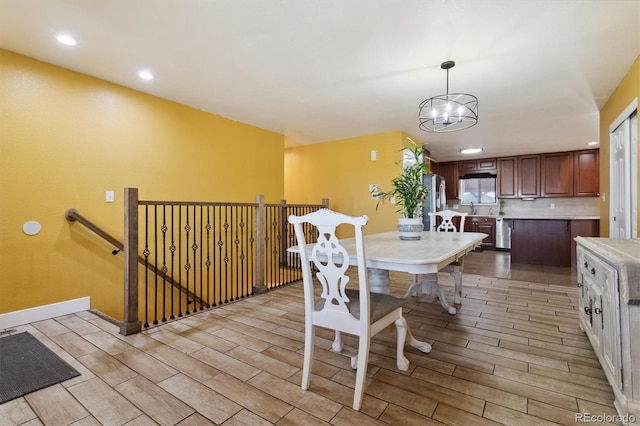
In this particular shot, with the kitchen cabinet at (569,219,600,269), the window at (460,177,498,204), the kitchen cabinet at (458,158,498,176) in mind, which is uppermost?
the kitchen cabinet at (458,158,498,176)

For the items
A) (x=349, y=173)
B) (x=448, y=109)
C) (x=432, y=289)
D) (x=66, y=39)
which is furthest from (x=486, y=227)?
(x=66, y=39)

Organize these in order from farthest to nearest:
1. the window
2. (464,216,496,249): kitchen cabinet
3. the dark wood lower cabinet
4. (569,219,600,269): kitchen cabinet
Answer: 1. the window
2. (464,216,496,249): kitchen cabinet
3. the dark wood lower cabinet
4. (569,219,600,269): kitchen cabinet

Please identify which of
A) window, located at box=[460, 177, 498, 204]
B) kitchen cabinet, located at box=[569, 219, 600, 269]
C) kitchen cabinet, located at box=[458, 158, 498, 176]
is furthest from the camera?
window, located at box=[460, 177, 498, 204]

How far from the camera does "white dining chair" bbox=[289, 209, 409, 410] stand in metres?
1.48

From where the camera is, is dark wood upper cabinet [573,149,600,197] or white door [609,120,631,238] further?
dark wood upper cabinet [573,149,600,197]

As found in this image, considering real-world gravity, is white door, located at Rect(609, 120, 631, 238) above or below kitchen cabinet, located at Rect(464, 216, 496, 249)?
above

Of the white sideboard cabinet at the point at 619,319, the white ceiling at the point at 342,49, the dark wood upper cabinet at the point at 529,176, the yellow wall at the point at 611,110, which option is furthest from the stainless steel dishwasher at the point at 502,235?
the white sideboard cabinet at the point at 619,319

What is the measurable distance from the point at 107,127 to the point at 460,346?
394 centimetres

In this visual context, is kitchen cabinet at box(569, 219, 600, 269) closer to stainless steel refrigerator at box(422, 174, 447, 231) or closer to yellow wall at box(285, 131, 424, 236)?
stainless steel refrigerator at box(422, 174, 447, 231)

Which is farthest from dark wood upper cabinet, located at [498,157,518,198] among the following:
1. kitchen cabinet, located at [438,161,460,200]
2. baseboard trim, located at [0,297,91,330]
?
baseboard trim, located at [0,297,91,330]

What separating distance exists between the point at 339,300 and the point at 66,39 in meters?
2.96

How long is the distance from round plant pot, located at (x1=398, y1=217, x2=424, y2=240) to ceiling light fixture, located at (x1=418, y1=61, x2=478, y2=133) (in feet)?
3.22

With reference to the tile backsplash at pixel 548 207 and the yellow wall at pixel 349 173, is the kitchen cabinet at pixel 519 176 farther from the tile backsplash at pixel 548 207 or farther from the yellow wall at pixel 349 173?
the yellow wall at pixel 349 173

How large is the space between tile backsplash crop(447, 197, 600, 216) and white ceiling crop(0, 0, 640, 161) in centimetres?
370
